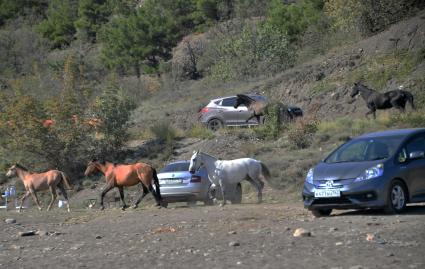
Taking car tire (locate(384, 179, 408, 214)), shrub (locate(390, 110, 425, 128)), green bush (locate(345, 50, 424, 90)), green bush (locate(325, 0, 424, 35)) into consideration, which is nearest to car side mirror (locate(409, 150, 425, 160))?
car tire (locate(384, 179, 408, 214))

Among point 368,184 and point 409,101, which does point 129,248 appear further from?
point 409,101

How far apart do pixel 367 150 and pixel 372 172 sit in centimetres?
107

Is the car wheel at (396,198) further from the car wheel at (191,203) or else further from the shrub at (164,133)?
the shrub at (164,133)

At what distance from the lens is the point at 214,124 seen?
4100 centimetres

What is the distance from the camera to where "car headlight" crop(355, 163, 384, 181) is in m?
15.5

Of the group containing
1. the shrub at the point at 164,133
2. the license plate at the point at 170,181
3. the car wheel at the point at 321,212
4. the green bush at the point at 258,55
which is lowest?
the shrub at the point at 164,133

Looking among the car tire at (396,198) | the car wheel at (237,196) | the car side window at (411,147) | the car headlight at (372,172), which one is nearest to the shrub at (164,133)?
the car wheel at (237,196)

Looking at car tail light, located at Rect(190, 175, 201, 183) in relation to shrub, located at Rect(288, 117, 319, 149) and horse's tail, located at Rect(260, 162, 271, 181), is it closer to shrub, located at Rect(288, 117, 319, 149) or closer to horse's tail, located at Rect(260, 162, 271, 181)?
horse's tail, located at Rect(260, 162, 271, 181)

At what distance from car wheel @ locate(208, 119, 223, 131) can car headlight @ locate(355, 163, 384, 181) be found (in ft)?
82.8

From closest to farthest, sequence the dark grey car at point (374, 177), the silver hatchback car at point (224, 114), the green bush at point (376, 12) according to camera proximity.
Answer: the dark grey car at point (374, 177) → the silver hatchback car at point (224, 114) → the green bush at point (376, 12)

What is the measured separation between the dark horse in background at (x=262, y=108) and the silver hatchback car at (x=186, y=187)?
41.0ft

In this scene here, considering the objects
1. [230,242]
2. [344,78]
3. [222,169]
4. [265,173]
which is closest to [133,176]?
[222,169]

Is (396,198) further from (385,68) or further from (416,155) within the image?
(385,68)

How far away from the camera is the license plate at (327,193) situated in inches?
619
